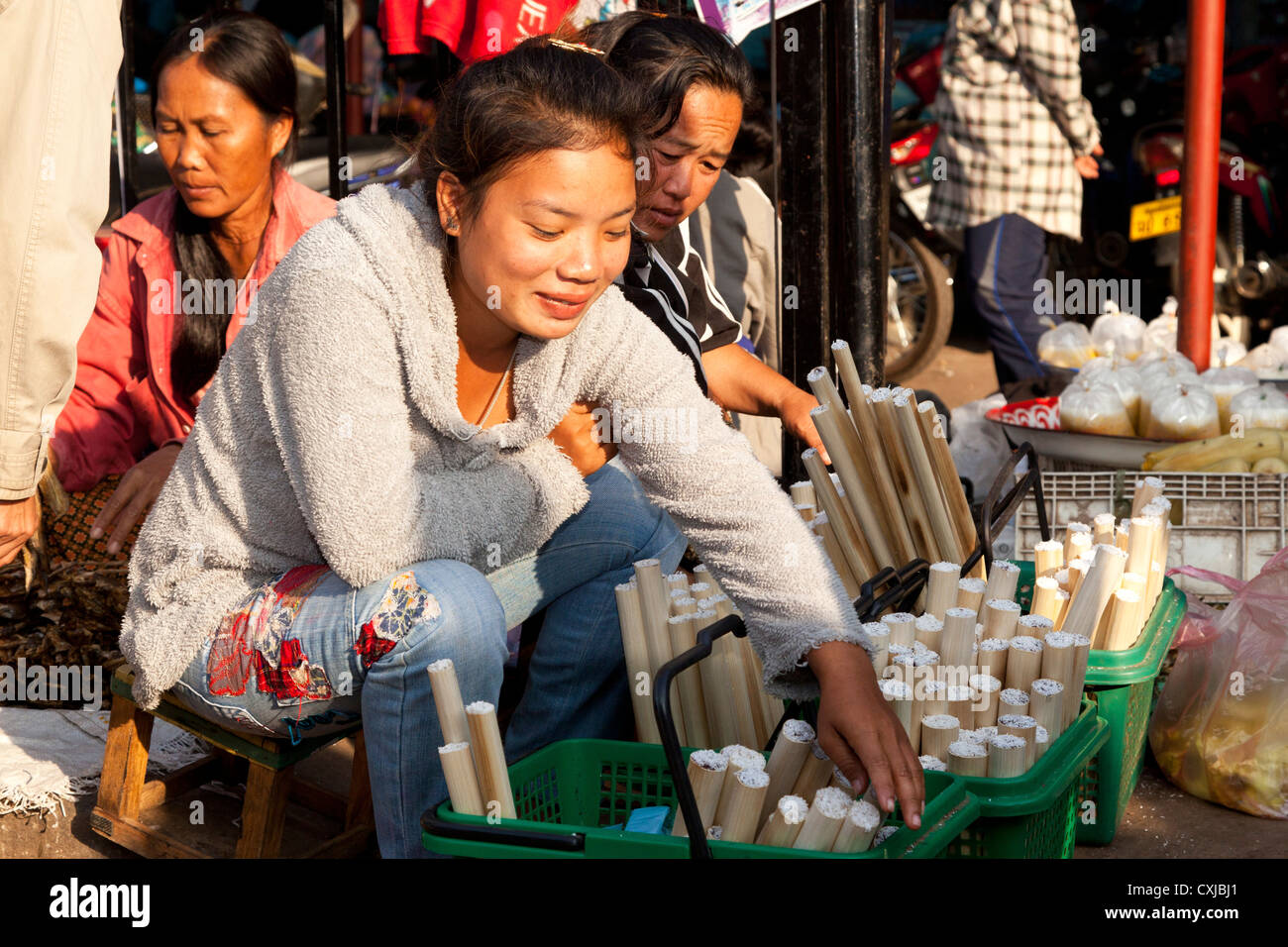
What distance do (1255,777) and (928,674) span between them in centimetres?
77

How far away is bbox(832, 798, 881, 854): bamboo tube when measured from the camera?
1386mm

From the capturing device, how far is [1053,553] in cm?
213

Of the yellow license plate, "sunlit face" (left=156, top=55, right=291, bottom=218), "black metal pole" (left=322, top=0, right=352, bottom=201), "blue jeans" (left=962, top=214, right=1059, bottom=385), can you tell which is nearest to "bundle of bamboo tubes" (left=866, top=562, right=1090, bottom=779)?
"sunlit face" (left=156, top=55, right=291, bottom=218)

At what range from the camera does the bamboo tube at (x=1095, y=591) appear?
74.8 inches

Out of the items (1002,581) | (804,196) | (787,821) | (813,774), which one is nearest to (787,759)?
(813,774)

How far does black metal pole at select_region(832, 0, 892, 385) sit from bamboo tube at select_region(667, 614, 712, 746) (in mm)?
1143

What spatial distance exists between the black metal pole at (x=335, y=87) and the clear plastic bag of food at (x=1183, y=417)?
1928 mm

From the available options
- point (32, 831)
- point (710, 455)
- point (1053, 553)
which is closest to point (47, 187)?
point (710, 455)

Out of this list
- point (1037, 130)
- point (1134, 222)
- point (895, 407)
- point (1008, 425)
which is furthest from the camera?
point (1134, 222)

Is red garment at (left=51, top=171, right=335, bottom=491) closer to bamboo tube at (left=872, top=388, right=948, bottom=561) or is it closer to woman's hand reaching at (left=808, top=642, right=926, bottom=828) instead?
bamboo tube at (left=872, top=388, right=948, bottom=561)

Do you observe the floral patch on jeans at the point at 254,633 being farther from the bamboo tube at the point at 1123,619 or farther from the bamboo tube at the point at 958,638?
the bamboo tube at the point at 1123,619

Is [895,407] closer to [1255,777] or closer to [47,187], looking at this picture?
[1255,777]

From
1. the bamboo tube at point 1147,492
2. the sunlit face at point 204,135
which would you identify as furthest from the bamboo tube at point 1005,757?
the sunlit face at point 204,135
